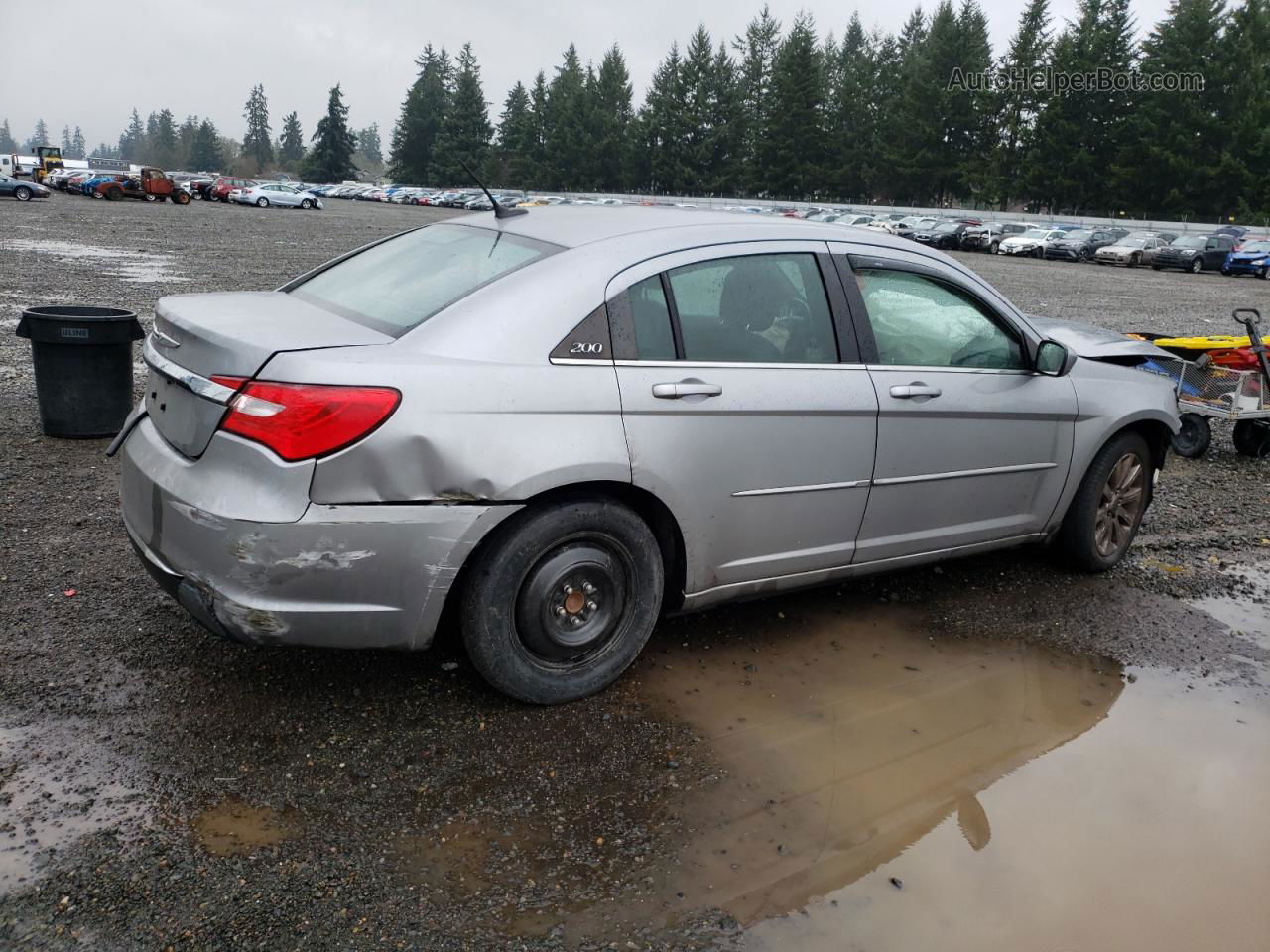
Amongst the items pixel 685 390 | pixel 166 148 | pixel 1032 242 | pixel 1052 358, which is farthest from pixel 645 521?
pixel 166 148

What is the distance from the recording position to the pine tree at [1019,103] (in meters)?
81.4

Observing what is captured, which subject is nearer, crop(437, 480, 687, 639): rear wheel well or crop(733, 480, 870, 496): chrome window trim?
crop(437, 480, 687, 639): rear wheel well

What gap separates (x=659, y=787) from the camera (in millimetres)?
3393

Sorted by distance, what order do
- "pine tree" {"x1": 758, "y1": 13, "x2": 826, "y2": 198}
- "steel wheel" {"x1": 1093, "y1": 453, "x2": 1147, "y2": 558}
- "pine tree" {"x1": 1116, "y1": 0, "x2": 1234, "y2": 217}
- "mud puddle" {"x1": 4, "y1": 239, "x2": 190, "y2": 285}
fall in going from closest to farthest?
"steel wheel" {"x1": 1093, "y1": 453, "x2": 1147, "y2": 558}
"mud puddle" {"x1": 4, "y1": 239, "x2": 190, "y2": 285}
"pine tree" {"x1": 1116, "y1": 0, "x2": 1234, "y2": 217}
"pine tree" {"x1": 758, "y1": 13, "x2": 826, "y2": 198}

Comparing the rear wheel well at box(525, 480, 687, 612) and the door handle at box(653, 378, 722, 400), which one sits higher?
the door handle at box(653, 378, 722, 400)

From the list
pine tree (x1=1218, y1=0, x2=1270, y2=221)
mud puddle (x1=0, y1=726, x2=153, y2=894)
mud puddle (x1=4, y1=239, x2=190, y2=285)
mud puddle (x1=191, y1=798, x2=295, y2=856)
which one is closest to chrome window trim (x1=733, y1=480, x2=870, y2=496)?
mud puddle (x1=191, y1=798, x2=295, y2=856)

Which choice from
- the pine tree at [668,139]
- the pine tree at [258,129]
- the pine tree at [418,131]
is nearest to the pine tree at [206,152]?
the pine tree at [258,129]

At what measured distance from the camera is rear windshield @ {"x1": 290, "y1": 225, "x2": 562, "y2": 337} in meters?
3.77

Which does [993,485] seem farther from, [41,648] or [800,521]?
[41,648]

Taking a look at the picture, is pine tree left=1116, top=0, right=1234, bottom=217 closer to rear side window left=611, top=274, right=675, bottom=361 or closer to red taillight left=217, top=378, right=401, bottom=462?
rear side window left=611, top=274, right=675, bottom=361

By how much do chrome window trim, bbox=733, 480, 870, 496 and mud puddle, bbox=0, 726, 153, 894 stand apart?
87.1 inches

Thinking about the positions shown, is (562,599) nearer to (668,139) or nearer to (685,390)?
(685,390)

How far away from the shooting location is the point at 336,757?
3.44 metres

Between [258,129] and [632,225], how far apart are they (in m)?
192
